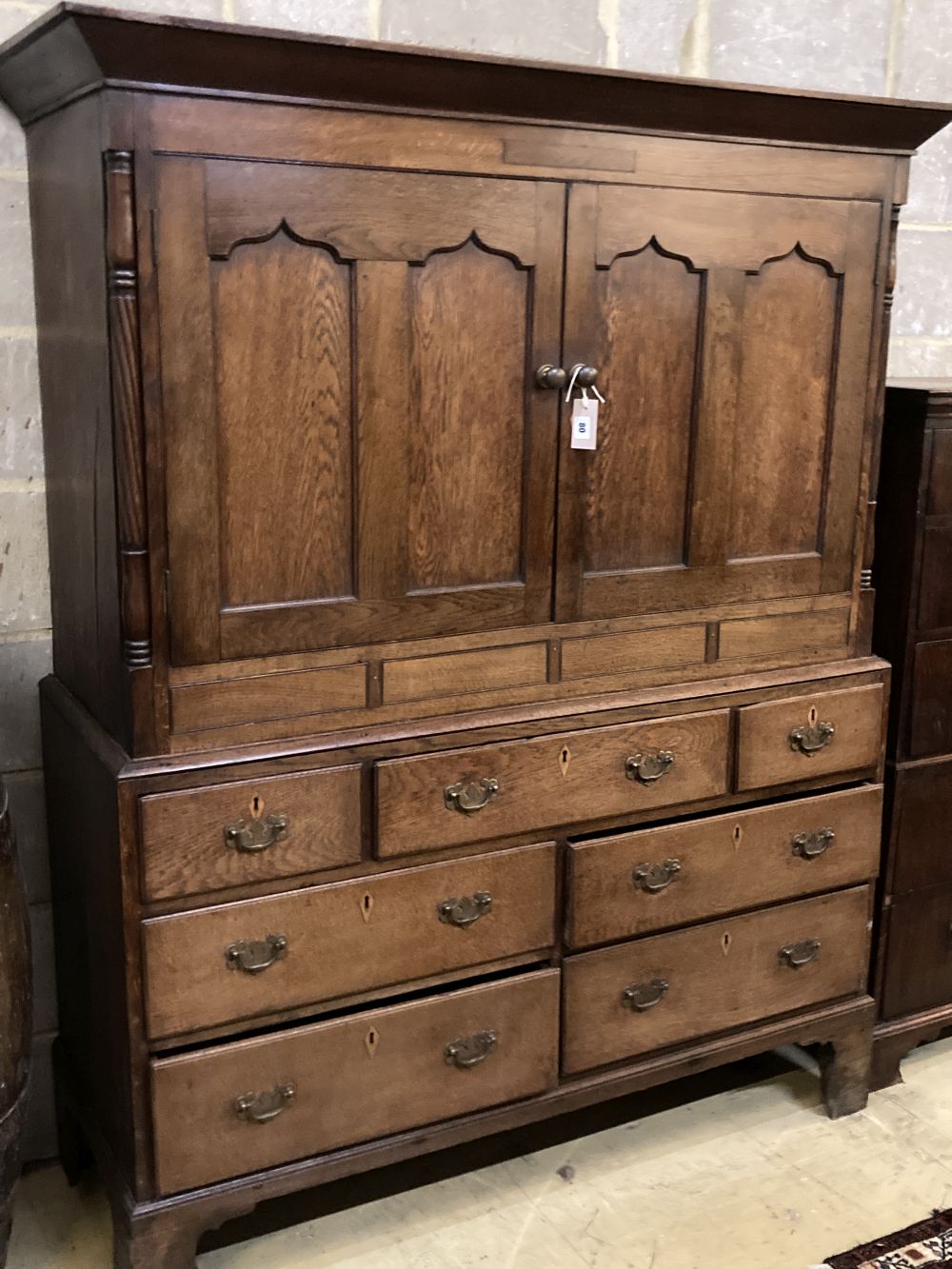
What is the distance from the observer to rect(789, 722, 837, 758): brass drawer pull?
2121mm

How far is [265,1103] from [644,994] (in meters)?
0.62

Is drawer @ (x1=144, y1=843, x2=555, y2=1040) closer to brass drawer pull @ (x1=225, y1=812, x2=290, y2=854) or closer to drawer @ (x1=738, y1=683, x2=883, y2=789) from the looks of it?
brass drawer pull @ (x1=225, y1=812, x2=290, y2=854)

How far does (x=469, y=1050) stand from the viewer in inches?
76.2

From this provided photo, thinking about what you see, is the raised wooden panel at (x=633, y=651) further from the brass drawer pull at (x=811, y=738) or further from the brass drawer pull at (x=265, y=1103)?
the brass drawer pull at (x=265, y=1103)

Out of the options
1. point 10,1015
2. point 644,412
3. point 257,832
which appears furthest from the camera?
point 644,412

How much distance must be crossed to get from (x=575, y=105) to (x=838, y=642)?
0.96m

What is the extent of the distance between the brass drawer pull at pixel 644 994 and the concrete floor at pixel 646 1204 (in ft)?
1.04

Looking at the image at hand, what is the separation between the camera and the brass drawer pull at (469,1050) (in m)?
1.92

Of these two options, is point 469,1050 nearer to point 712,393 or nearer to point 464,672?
point 464,672

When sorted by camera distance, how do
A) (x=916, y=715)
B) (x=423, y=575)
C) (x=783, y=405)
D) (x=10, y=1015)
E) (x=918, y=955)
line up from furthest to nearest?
(x=918, y=955)
(x=916, y=715)
(x=783, y=405)
(x=423, y=575)
(x=10, y=1015)

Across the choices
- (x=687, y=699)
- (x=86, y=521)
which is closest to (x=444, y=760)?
(x=687, y=699)

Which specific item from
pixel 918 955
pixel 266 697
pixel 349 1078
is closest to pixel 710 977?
pixel 918 955

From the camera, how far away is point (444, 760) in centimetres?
183

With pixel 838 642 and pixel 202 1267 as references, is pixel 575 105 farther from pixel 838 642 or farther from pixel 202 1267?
pixel 202 1267
